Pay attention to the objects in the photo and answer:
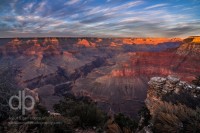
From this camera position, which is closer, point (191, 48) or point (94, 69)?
point (191, 48)

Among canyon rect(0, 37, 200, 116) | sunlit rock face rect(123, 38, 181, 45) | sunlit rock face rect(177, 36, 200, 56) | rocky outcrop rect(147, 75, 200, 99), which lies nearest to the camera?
rocky outcrop rect(147, 75, 200, 99)

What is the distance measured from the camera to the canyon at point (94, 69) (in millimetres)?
54375

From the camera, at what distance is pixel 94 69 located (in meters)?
96.4

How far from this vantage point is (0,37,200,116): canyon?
54375 millimetres

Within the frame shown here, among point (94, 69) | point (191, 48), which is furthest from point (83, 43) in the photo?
point (191, 48)

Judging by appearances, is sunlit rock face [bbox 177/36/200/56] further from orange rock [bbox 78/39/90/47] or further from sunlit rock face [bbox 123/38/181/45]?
sunlit rock face [bbox 123/38/181/45]

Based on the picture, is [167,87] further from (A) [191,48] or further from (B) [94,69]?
(B) [94,69]

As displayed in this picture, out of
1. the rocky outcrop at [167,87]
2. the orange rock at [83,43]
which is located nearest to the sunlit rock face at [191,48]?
→ the rocky outcrop at [167,87]

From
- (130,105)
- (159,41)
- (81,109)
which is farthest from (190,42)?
(159,41)

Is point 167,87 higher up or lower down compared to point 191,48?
lower down

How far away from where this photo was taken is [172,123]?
6297 millimetres

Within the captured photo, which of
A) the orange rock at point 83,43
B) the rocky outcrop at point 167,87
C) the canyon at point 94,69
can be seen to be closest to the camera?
the rocky outcrop at point 167,87

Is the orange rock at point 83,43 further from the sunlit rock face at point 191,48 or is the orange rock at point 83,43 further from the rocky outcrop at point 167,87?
the rocky outcrop at point 167,87

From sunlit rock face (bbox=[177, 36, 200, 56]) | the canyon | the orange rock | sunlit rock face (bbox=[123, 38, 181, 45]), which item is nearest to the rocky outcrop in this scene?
the canyon
